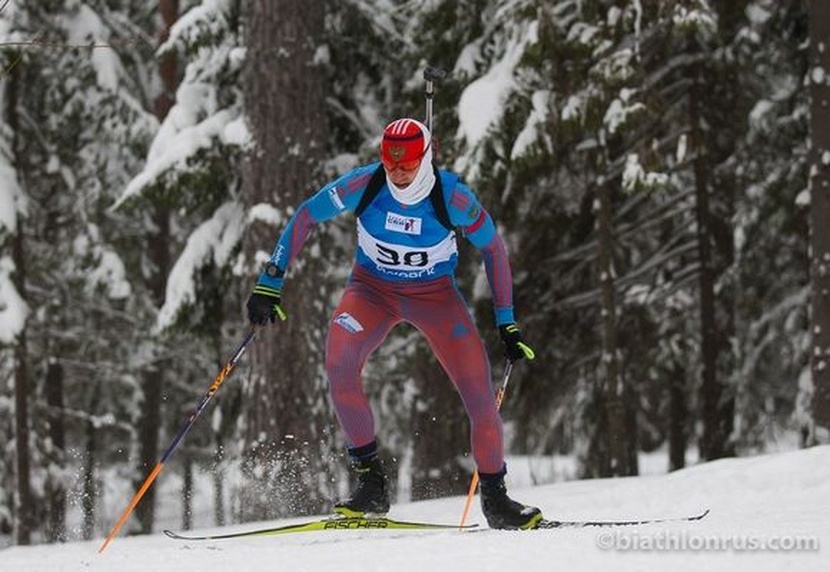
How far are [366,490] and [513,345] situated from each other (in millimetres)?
1253

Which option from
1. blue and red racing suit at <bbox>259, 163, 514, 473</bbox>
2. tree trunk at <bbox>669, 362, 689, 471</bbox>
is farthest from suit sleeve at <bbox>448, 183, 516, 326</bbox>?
tree trunk at <bbox>669, 362, 689, 471</bbox>

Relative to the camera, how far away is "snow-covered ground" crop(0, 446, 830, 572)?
4762mm

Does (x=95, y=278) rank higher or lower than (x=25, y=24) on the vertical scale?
lower

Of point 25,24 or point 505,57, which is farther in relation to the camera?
point 25,24

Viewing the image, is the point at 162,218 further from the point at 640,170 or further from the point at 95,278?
the point at 640,170

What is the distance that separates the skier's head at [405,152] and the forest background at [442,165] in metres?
3.25

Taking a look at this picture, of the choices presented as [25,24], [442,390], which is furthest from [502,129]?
[25,24]

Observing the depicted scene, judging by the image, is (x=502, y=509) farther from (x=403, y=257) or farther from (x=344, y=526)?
(x=403, y=257)

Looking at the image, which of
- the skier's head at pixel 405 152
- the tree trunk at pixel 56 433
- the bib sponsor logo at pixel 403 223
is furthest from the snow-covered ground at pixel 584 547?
the tree trunk at pixel 56 433

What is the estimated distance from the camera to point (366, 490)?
22.6 feet

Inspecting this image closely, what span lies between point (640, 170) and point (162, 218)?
10.1 meters

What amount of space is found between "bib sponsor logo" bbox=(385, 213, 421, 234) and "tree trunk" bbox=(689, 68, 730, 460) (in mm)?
8300

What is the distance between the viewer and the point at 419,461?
14.1 m

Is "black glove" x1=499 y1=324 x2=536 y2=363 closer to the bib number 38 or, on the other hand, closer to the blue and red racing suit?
the blue and red racing suit
